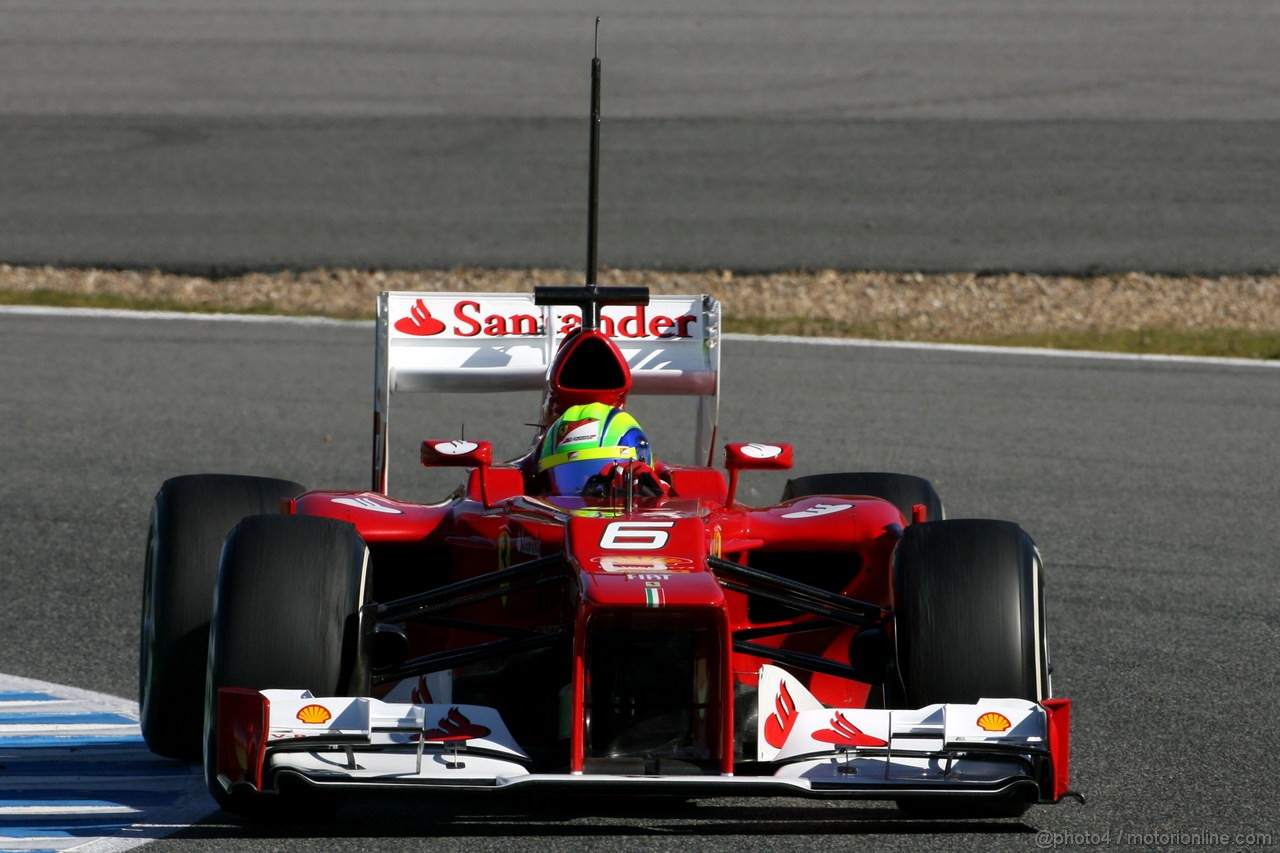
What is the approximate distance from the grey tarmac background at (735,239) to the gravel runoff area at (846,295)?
1.04 ft

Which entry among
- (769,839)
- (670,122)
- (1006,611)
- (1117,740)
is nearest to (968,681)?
(1006,611)

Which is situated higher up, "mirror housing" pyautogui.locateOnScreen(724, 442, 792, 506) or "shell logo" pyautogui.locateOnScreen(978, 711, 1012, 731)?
"mirror housing" pyautogui.locateOnScreen(724, 442, 792, 506)

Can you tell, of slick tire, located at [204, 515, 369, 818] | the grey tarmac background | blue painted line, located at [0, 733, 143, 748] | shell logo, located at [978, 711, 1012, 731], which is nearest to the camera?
shell logo, located at [978, 711, 1012, 731]

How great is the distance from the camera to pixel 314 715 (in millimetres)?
4621

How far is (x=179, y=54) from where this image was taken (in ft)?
68.1

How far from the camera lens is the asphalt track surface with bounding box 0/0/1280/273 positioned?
15641 mm

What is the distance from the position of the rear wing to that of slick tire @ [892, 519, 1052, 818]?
2.34 meters

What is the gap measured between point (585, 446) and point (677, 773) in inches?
72.1

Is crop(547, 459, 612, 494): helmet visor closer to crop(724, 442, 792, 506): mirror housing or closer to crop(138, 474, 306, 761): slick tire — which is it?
crop(724, 442, 792, 506): mirror housing

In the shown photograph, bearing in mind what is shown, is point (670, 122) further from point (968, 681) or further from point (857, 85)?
point (968, 681)

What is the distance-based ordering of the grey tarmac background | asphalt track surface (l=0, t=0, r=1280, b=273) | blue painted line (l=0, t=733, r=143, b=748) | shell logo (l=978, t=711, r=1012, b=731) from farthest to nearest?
asphalt track surface (l=0, t=0, r=1280, b=273)
the grey tarmac background
blue painted line (l=0, t=733, r=143, b=748)
shell logo (l=978, t=711, r=1012, b=731)

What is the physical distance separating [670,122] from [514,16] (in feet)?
16.8

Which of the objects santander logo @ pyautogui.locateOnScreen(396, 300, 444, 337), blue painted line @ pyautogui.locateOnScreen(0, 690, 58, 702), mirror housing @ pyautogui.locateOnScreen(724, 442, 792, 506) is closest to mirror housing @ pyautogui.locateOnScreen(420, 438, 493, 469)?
mirror housing @ pyautogui.locateOnScreen(724, 442, 792, 506)

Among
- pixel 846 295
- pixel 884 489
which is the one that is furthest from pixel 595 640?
pixel 846 295
